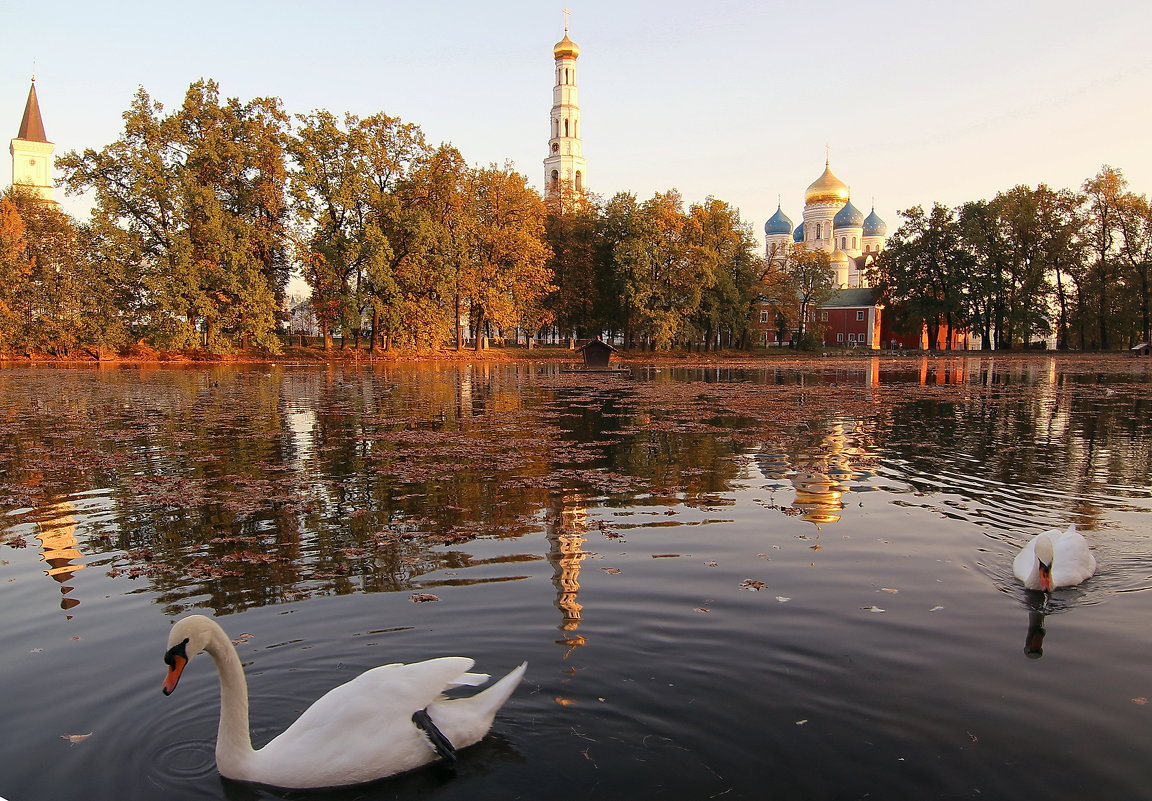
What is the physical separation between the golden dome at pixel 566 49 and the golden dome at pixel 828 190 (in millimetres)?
48018

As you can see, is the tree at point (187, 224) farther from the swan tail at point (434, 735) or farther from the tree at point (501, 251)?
the swan tail at point (434, 735)

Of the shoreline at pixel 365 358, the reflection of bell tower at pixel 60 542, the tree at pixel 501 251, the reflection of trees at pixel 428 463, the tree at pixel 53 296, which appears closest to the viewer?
the reflection of bell tower at pixel 60 542

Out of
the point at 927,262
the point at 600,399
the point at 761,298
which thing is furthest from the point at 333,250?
the point at 927,262

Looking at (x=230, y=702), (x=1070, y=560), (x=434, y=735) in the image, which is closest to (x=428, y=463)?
(x=230, y=702)

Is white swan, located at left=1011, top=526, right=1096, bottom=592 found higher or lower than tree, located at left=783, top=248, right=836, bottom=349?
lower

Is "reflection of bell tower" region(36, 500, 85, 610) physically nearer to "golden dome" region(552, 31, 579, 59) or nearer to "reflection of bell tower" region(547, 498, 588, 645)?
"reflection of bell tower" region(547, 498, 588, 645)

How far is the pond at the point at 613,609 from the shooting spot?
4.52m

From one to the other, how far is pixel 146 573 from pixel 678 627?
17.9 feet

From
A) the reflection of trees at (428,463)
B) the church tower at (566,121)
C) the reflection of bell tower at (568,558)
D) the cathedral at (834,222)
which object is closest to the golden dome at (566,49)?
the church tower at (566,121)

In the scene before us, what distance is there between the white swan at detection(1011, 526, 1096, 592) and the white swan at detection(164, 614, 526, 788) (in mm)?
5470

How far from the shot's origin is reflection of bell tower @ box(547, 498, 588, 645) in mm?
6625

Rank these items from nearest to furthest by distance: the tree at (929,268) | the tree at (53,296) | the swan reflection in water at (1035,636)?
the swan reflection in water at (1035,636)
the tree at (53,296)
the tree at (929,268)

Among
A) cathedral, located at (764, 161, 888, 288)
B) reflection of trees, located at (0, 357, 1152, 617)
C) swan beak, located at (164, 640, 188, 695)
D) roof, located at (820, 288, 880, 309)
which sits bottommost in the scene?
reflection of trees, located at (0, 357, 1152, 617)

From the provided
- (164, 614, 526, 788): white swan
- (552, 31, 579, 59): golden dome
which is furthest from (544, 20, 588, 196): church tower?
(164, 614, 526, 788): white swan
